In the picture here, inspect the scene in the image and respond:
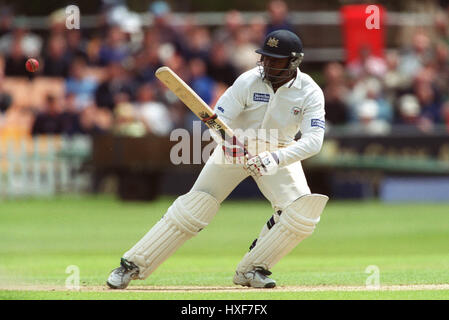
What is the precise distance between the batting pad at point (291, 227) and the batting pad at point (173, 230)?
1.72 ft

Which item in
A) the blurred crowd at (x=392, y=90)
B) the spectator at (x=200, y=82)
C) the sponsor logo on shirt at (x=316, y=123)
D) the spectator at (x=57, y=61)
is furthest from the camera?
the spectator at (x=57, y=61)

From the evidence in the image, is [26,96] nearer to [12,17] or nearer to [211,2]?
[12,17]

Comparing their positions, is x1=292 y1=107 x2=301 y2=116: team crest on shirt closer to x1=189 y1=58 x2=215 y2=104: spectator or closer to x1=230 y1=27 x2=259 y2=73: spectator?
x1=189 y1=58 x2=215 y2=104: spectator

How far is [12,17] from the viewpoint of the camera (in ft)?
68.2

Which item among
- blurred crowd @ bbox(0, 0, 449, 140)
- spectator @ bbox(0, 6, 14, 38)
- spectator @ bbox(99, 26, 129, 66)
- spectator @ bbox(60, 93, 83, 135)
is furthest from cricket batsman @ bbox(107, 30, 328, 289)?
spectator @ bbox(0, 6, 14, 38)

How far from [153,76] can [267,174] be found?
1057cm

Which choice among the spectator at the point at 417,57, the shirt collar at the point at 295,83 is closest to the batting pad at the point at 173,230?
the shirt collar at the point at 295,83

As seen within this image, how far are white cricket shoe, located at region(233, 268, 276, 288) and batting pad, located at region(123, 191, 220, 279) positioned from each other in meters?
0.59

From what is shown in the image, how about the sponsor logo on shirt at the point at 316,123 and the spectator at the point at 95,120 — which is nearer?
the sponsor logo on shirt at the point at 316,123

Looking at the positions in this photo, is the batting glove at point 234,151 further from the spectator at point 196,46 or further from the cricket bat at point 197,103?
the spectator at point 196,46

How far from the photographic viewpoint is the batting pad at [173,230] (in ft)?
27.1

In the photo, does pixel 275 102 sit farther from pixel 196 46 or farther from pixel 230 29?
pixel 230 29

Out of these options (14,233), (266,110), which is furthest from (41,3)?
(266,110)
